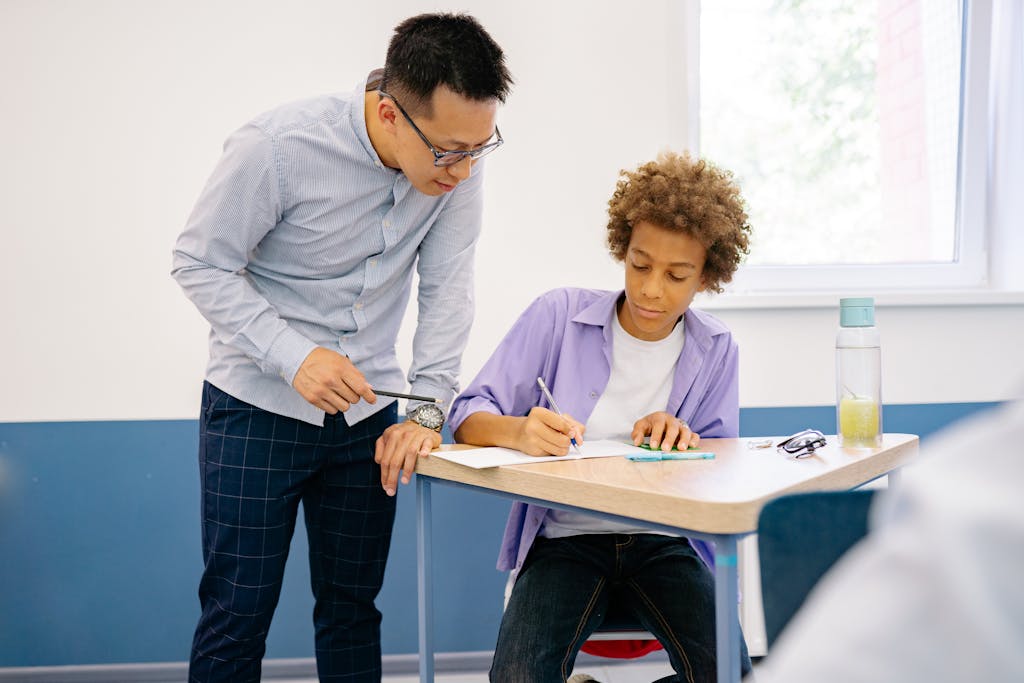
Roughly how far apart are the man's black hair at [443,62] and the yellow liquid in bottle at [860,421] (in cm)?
80

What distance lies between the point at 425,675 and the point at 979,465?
4.51ft

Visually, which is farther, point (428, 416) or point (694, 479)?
point (428, 416)

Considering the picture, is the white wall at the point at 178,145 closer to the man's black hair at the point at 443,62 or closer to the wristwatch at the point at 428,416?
the wristwatch at the point at 428,416

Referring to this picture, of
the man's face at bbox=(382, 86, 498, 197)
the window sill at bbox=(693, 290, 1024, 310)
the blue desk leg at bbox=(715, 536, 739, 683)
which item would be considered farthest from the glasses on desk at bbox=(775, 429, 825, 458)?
the window sill at bbox=(693, 290, 1024, 310)

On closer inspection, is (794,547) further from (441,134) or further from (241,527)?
(241,527)

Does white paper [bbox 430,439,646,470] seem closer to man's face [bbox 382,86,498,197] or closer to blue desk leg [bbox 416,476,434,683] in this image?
blue desk leg [bbox 416,476,434,683]

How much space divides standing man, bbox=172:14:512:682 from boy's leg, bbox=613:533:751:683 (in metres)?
0.43

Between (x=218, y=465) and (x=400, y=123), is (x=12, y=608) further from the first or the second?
(x=400, y=123)

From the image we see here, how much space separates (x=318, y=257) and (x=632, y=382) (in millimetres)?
652

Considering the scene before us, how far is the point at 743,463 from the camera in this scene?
1301 mm

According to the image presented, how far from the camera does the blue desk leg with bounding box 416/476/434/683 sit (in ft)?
4.87

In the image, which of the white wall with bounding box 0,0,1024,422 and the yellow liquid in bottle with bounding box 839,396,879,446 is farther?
the white wall with bounding box 0,0,1024,422

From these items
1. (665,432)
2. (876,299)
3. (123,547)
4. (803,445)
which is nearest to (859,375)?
(803,445)

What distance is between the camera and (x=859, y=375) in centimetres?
150
